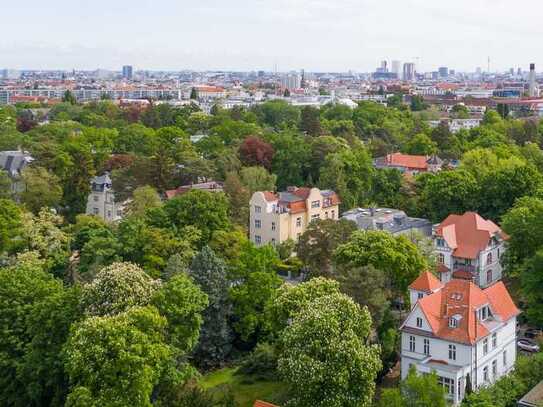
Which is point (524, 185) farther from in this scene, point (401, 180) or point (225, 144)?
point (225, 144)

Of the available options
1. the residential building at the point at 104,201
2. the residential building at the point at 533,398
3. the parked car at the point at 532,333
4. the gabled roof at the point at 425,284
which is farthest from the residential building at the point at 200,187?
the residential building at the point at 533,398

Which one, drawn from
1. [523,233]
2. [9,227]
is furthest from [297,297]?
[9,227]

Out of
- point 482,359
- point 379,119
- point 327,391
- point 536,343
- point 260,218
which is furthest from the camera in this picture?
point 379,119


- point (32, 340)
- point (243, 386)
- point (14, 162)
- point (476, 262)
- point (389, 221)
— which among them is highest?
point (14, 162)

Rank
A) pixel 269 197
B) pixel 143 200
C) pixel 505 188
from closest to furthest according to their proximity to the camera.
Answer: pixel 143 200, pixel 269 197, pixel 505 188

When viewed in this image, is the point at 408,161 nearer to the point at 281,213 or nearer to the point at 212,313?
the point at 281,213

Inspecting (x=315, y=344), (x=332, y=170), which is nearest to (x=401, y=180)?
(x=332, y=170)

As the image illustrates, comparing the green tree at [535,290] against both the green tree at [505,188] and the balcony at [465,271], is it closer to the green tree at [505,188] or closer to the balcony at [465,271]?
the balcony at [465,271]
